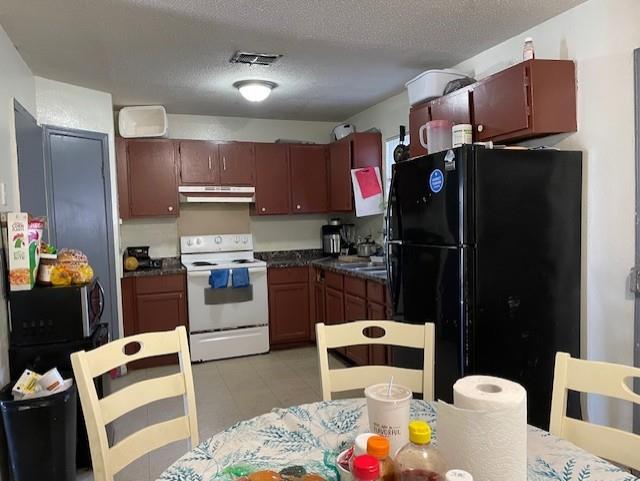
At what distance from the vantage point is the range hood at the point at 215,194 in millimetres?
4312

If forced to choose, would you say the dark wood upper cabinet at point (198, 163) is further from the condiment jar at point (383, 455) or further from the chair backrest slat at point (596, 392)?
the condiment jar at point (383, 455)

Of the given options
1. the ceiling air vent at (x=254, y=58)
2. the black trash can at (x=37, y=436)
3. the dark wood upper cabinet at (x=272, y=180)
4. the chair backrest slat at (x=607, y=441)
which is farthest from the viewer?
the dark wood upper cabinet at (x=272, y=180)

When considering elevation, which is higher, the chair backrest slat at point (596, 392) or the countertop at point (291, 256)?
the countertop at point (291, 256)

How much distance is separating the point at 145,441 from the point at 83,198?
283cm

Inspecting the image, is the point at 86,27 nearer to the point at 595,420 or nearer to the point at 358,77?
the point at 358,77

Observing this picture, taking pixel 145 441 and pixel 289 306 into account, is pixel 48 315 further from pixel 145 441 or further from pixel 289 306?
pixel 289 306

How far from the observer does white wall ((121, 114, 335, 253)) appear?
449 cm

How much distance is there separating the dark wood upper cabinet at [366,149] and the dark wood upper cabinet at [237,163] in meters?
1.02

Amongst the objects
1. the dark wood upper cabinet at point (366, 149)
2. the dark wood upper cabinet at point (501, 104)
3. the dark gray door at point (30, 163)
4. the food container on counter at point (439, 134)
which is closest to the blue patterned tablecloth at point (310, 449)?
the dark wood upper cabinet at point (501, 104)

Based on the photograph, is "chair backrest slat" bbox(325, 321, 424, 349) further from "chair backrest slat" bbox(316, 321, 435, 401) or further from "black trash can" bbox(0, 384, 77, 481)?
"black trash can" bbox(0, 384, 77, 481)

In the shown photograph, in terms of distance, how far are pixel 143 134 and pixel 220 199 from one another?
909 millimetres

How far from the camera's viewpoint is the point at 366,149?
4285 mm

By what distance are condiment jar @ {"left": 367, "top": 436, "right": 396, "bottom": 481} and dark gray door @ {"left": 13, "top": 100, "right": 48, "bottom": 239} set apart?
9.19 ft

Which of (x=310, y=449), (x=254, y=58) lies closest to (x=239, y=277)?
(x=254, y=58)
